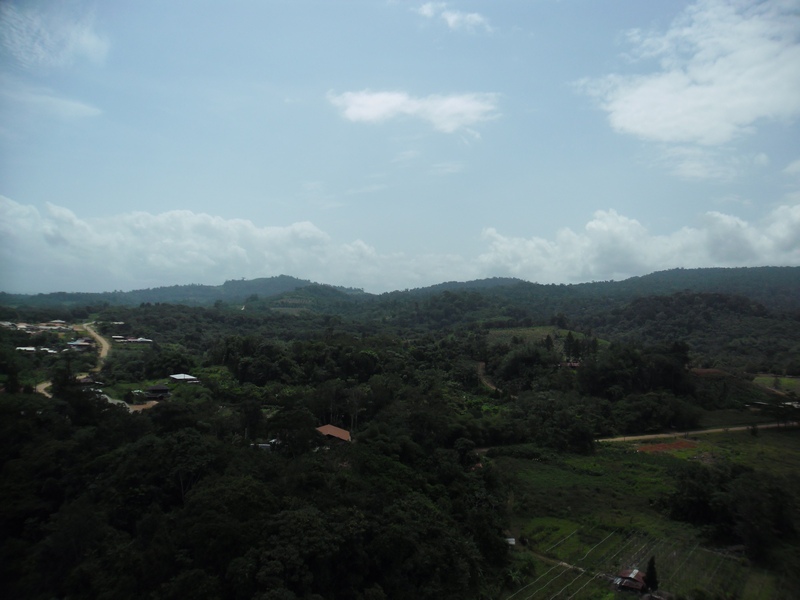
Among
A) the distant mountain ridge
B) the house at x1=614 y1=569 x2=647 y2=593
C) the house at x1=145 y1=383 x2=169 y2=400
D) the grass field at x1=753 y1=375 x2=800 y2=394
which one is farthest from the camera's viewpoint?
Result: the distant mountain ridge

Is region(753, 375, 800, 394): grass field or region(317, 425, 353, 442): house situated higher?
region(317, 425, 353, 442): house

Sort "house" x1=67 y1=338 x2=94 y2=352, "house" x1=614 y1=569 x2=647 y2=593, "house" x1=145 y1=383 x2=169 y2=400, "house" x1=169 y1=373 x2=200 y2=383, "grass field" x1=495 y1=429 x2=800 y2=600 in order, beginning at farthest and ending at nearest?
"house" x1=67 y1=338 x2=94 y2=352 → "house" x1=169 y1=373 x2=200 y2=383 → "house" x1=145 y1=383 x2=169 y2=400 → "grass field" x1=495 y1=429 x2=800 y2=600 → "house" x1=614 y1=569 x2=647 y2=593

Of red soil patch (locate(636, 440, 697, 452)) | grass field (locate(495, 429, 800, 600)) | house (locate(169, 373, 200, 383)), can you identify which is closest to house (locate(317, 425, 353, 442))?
grass field (locate(495, 429, 800, 600))

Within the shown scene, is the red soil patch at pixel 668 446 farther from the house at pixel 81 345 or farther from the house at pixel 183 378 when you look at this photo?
the house at pixel 81 345

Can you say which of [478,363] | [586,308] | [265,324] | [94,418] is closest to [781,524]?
[94,418]

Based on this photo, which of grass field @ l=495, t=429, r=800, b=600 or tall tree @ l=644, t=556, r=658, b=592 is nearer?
tall tree @ l=644, t=556, r=658, b=592

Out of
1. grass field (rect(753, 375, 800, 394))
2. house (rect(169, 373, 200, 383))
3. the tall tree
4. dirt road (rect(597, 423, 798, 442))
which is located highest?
house (rect(169, 373, 200, 383))

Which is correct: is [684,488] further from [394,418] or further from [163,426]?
[163,426]

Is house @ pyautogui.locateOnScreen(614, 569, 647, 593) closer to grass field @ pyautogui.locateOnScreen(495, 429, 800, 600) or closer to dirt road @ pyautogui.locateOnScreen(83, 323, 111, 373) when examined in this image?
grass field @ pyautogui.locateOnScreen(495, 429, 800, 600)
